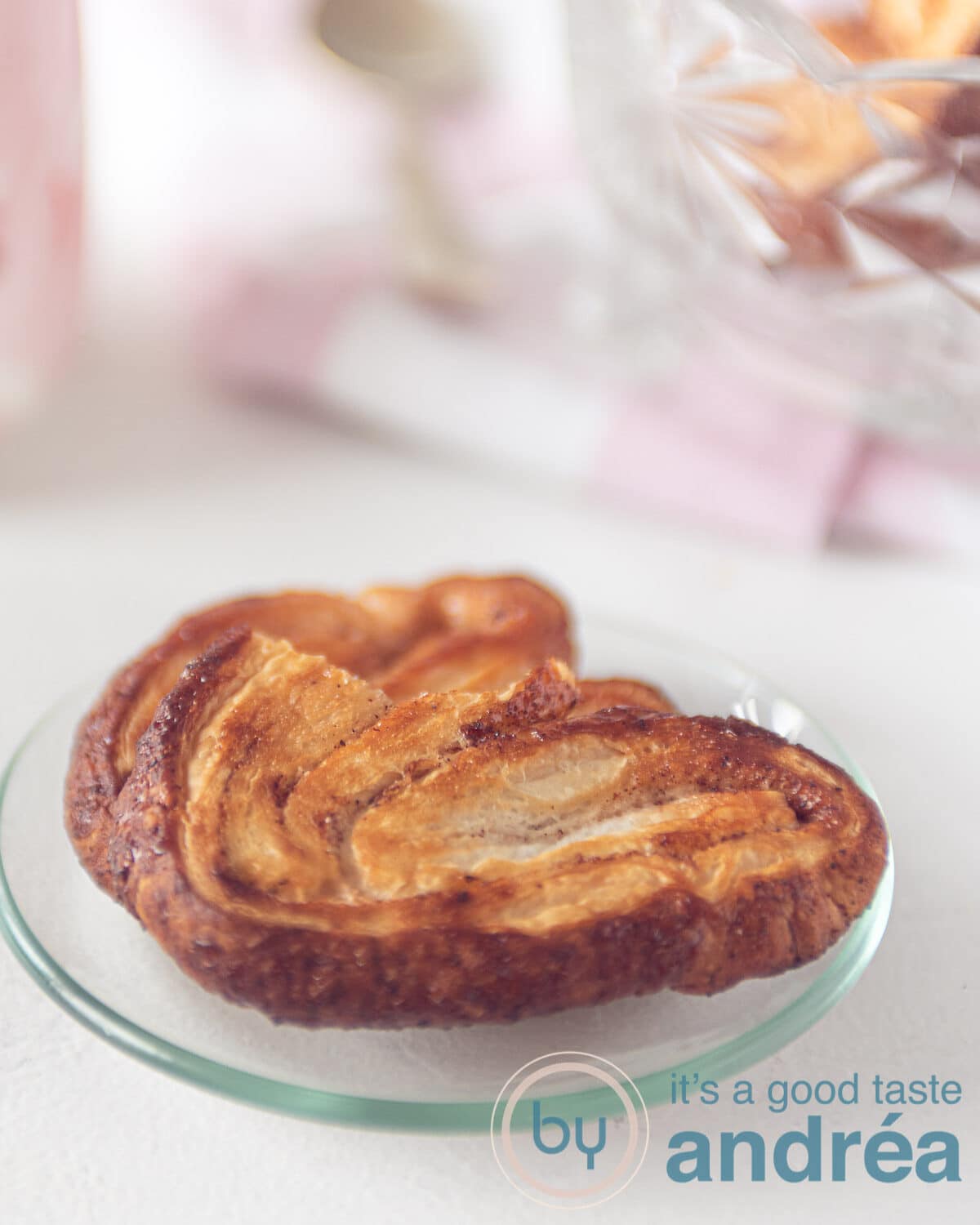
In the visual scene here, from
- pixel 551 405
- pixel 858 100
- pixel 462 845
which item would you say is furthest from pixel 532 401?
pixel 462 845

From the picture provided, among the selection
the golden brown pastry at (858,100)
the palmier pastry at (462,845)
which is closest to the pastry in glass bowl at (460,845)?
the palmier pastry at (462,845)

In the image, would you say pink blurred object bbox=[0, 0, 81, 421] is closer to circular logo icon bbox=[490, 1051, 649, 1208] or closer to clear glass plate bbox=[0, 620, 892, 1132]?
clear glass plate bbox=[0, 620, 892, 1132]

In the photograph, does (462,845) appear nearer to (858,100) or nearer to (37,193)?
(858,100)

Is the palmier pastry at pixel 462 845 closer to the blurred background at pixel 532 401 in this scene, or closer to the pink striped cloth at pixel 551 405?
the blurred background at pixel 532 401

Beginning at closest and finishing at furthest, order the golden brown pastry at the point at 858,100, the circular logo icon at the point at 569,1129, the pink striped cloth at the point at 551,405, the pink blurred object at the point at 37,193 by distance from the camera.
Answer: the circular logo icon at the point at 569,1129, the golden brown pastry at the point at 858,100, the pink blurred object at the point at 37,193, the pink striped cloth at the point at 551,405

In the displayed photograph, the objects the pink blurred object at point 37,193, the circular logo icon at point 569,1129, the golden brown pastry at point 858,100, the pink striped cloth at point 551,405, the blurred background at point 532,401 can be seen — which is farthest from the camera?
the pink striped cloth at point 551,405
